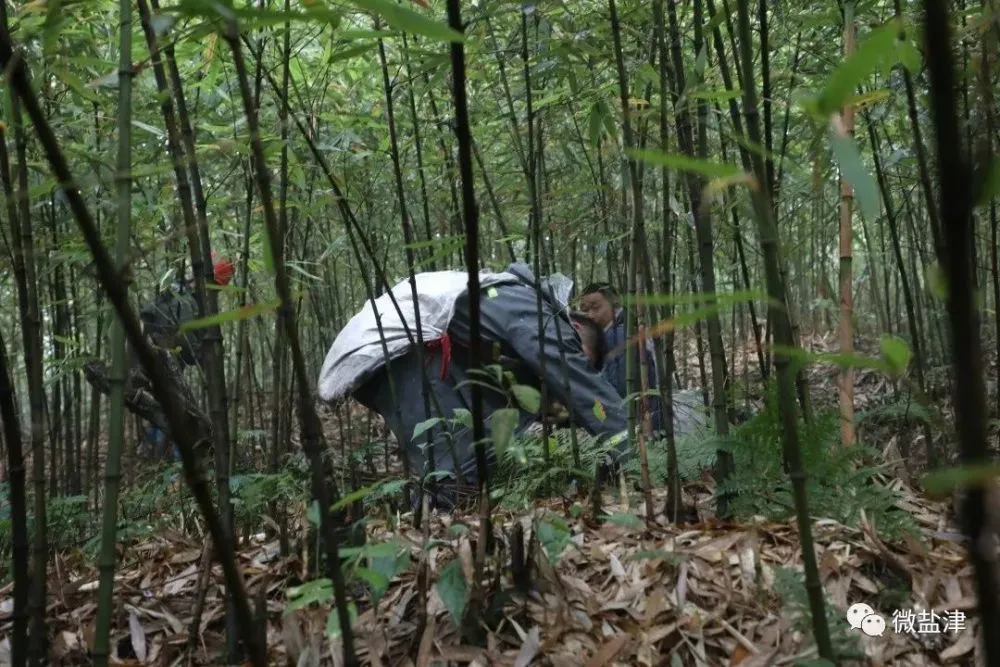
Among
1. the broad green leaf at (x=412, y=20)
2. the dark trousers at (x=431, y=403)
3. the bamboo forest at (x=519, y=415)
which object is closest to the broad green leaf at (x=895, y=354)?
the bamboo forest at (x=519, y=415)

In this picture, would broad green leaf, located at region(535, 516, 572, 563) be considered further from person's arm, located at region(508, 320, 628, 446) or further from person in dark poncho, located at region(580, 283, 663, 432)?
person in dark poncho, located at region(580, 283, 663, 432)

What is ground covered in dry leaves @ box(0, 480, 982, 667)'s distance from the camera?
1.19 m

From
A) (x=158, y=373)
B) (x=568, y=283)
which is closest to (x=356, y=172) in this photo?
(x=568, y=283)

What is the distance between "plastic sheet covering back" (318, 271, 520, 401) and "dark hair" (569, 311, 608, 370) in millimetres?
701

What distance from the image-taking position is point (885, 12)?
2.39 meters

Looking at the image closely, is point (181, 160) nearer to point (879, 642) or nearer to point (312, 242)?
point (879, 642)

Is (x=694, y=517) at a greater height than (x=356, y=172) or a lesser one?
lesser

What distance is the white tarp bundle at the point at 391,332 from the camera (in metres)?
2.71

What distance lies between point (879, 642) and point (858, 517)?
13.9 inches

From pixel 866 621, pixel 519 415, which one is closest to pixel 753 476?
pixel 866 621

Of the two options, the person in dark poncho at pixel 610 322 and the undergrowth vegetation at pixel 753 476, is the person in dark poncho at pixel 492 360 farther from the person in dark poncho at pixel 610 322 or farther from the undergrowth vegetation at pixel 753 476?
the undergrowth vegetation at pixel 753 476

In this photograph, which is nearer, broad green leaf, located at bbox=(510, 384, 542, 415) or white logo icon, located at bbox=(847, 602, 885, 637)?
broad green leaf, located at bbox=(510, 384, 542, 415)

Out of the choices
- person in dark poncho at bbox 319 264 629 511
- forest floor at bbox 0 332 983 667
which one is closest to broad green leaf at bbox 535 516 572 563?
forest floor at bbox 0 332 983 667

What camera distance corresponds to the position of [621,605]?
1.32 metres
